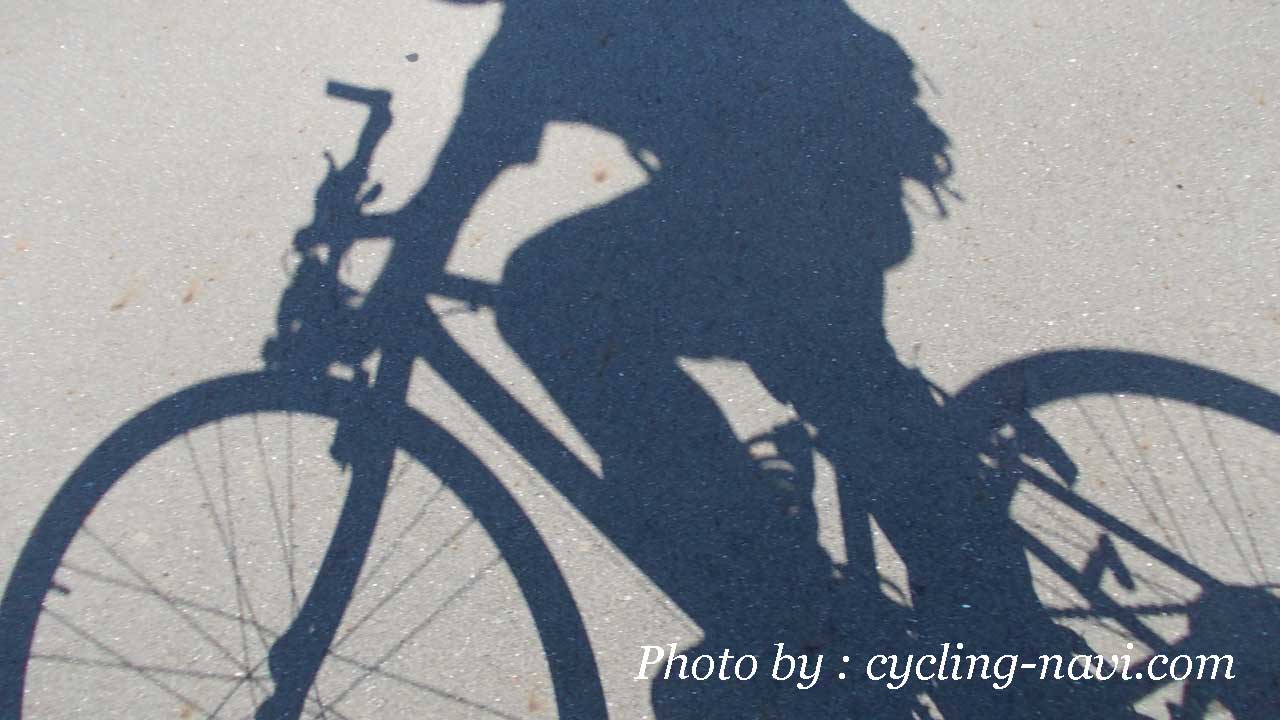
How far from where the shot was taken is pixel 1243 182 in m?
3.17

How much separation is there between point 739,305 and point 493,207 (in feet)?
3.49

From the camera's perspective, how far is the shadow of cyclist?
2525 mm

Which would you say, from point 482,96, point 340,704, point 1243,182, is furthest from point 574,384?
point 1243,182

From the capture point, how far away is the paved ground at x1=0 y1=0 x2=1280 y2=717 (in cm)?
278

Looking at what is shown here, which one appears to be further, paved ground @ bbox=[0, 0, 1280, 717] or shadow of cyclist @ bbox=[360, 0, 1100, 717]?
paved ground @ bbox=[0, 0, 1280, 717]

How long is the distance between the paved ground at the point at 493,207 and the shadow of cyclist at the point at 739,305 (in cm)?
11

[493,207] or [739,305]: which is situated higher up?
[493,207]

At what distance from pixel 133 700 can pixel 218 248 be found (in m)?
1.66

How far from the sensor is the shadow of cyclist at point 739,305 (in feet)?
8.29

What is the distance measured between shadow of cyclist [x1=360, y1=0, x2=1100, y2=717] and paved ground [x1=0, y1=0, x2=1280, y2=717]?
0.11 m

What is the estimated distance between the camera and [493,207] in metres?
3.27

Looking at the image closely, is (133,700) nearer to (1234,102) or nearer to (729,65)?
(729,65)

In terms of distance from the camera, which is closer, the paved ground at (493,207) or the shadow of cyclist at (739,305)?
the shadow of cyclist at (739,305)

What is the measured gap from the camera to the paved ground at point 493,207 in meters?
2.78
